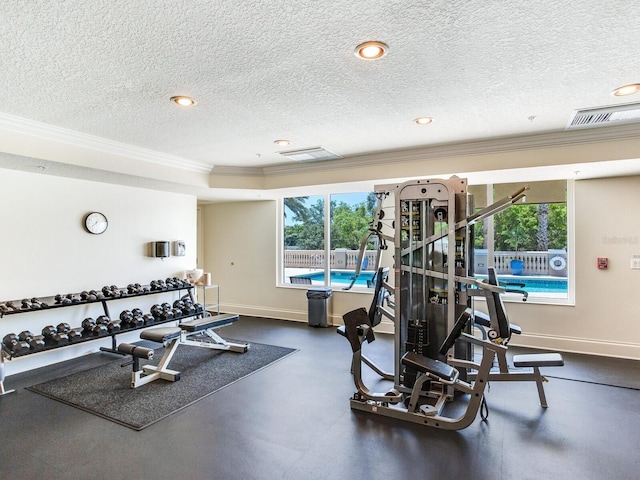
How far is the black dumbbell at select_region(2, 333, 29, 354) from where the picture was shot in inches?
135

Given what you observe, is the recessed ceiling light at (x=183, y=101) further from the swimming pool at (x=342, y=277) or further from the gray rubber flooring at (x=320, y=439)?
the swimming pool at (x=342, y=277)

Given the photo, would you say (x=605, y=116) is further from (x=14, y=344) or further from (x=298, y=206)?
(x=14, y=344)

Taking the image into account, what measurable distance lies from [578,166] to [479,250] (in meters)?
1.73

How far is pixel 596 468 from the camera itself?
226 centimetres

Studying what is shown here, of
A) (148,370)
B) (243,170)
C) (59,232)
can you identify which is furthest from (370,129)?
(59,232)

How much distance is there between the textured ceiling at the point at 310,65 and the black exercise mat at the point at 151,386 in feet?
8.60

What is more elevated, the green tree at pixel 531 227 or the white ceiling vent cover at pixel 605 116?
the white ceiling vent cover at pixel 605 116

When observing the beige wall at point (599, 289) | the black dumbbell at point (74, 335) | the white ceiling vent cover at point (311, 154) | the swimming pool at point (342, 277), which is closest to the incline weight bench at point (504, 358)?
the beige wall at point (599, 289)

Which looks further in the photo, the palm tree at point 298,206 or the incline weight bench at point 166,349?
the palm tree at point 298,206

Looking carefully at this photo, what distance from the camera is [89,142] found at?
401cm

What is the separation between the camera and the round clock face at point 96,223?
458cm

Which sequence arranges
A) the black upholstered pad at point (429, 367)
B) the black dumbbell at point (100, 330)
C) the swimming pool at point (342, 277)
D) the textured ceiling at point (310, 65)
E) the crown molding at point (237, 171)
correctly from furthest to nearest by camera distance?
the swimming pool at point (342, 277), the crown molding at point (237, 171), the black dumbbell at point (100, 330), the black upholstered pad at point (429, 367), the textured ceiling at point (310, 65)

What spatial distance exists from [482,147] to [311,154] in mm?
2128

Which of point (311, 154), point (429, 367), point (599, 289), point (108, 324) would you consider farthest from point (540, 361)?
point (108, 324)
